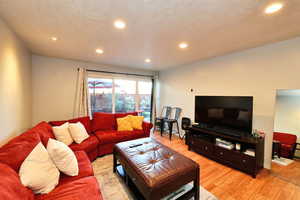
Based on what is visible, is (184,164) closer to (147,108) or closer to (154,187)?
(154,187)

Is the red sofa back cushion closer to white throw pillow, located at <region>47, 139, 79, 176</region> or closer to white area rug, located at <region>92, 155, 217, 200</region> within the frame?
white area rug, located at <region>92, 155, 217, 200</region>

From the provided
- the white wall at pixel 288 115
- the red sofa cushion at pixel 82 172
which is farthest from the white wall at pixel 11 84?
the white wall at pixel 288 115

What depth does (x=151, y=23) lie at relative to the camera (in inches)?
68.0

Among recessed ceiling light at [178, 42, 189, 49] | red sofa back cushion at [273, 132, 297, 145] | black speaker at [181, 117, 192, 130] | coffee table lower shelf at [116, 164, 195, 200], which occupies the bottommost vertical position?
coffee table lower shelf at [116, 164, 195, 200]

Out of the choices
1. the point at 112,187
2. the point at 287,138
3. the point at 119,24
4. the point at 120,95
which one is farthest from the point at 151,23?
the point at 287,138

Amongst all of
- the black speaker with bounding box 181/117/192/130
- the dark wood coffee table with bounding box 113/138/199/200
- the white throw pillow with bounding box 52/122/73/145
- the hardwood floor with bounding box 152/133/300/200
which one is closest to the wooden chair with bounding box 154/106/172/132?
the black speaker with bounding box 181/117/192/130

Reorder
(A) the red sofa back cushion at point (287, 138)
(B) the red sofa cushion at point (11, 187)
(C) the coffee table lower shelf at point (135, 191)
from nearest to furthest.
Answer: (B) the red sofa cushion at point (11, 187)
(C) the coffee table lower shelf at point (135, 191)
(A) the red sofa back cushion at point (287, 138)

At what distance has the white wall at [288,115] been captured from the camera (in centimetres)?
325

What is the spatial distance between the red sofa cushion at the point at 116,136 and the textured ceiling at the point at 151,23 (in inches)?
78.5

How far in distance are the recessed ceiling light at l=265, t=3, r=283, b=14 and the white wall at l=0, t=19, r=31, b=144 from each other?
3.41m

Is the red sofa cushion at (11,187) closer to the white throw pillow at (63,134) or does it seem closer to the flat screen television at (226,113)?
the white throw pillow at (63,134)

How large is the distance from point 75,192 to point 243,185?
7.93 ft

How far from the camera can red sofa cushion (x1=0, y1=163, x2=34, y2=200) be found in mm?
843

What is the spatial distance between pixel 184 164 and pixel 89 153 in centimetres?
194
